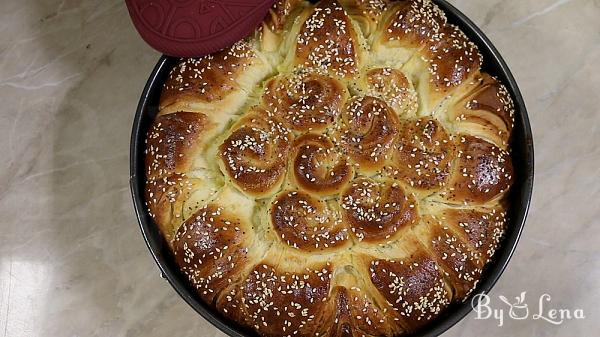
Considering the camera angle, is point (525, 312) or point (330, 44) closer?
point (330, 44)

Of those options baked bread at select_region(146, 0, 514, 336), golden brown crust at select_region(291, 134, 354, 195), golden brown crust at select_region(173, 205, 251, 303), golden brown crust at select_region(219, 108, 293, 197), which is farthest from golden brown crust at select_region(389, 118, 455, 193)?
golden brown crust at select_region(173, 205, 251, 303)

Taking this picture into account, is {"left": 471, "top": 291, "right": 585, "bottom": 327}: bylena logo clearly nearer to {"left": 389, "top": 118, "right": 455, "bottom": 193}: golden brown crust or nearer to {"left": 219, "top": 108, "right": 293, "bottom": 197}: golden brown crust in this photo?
{"left": 389, "top": 118, "right": 455, "bottom": 193}: golden brown crust

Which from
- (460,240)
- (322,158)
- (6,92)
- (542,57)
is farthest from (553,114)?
(6,92)

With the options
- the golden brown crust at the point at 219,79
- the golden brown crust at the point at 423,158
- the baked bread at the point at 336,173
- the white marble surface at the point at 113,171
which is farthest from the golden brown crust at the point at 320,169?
the white marble surface at the point at 113,171

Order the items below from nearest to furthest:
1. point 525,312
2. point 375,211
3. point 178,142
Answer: point 375,211, point 178,142, point 525,312

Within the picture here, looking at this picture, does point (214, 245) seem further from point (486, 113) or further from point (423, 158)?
point (486, 113)

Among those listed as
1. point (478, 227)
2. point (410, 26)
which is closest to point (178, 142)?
point (410, 26)

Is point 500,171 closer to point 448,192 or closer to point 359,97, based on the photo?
point 448,192
